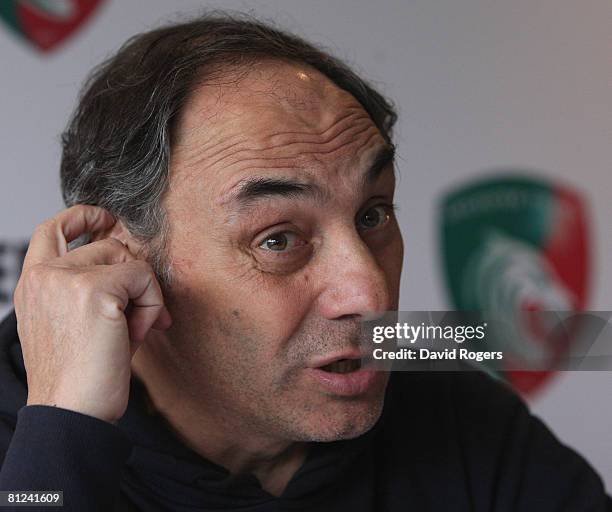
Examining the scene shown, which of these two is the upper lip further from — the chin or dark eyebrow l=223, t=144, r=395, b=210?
dark eyebrow l=223, t=144, r=395, b=210

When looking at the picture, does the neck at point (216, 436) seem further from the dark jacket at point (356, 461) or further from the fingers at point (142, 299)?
the fingers at point (142, 299)

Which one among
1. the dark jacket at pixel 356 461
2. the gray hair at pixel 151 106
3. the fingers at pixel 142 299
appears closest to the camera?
the dark jacket at pixel 356 461

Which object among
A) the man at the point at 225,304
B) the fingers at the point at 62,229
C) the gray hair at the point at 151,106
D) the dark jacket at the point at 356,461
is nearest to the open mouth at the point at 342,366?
the man at the point at 225,304

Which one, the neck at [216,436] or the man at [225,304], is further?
the neck at [216,436]

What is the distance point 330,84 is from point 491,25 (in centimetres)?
131

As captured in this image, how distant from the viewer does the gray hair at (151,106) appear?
4.11 feet

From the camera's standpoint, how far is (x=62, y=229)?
1.24 metres

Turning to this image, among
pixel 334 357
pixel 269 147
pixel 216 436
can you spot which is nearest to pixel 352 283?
pixel 334 357

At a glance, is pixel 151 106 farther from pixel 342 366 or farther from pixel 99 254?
pixel 342 366

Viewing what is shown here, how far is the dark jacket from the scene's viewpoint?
1.02m

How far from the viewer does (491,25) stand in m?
2.46

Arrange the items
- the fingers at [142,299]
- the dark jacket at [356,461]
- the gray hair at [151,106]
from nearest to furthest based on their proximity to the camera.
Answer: the dark jacket at [356,461], the fingers at [142,299], the gray hair at [151,106]

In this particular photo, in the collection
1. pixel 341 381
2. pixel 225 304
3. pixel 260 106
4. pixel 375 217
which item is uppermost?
pixel 260 106

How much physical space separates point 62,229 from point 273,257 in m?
0.32
